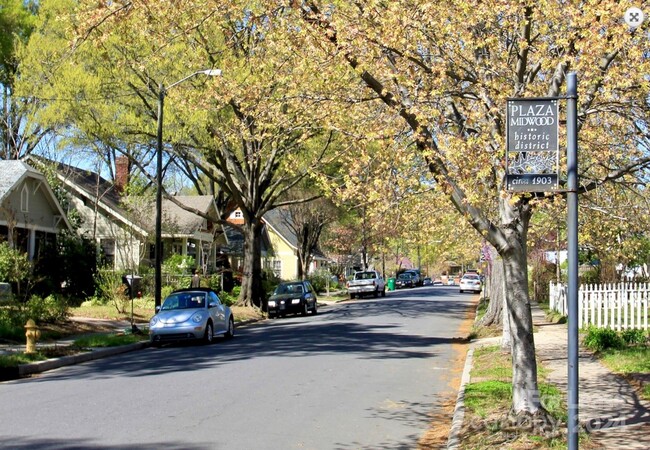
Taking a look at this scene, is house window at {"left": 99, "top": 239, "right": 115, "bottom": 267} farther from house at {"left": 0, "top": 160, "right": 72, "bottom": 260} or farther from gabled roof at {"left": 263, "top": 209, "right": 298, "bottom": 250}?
gabled roof at {"left": 263, "top": 209, "right": 298, "bottom": 250}

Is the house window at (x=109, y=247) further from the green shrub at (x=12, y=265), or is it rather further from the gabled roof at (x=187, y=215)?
the green shrub at (x=12, y=265)

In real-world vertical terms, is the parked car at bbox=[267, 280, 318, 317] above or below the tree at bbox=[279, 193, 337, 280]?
below

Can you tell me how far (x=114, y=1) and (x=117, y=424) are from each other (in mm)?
5380

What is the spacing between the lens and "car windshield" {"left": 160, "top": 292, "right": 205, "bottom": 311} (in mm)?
20141

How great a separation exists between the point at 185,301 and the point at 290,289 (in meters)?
12.4

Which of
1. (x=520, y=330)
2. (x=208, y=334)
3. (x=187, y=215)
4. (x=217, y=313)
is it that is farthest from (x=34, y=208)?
(x=520, y=330)

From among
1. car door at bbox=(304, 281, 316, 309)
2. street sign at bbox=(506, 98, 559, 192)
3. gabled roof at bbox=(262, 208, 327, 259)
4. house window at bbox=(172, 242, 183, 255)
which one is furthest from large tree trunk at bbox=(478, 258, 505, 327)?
gabled roof at bbox=(262, 208, 327, 259)

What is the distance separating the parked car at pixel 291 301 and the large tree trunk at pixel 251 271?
6.35 ft

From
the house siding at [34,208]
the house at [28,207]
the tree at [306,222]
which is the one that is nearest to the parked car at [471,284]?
the tree at [306,222]

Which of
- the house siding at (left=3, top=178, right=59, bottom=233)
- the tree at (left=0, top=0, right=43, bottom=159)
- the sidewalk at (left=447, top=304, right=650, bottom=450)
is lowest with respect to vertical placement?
the sidewalk at (left=447, top=304, right=650, bottom=450)

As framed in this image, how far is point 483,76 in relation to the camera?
1037cm

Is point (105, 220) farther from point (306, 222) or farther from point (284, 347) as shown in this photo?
point (284, 347)

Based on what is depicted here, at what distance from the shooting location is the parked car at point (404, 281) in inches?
3036

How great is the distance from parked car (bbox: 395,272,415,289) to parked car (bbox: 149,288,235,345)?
186 ft
